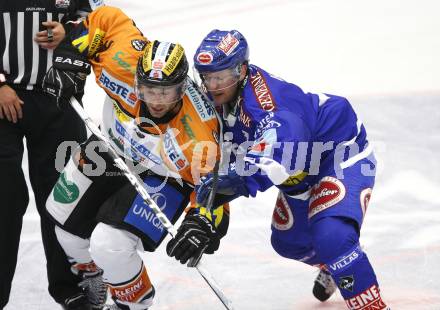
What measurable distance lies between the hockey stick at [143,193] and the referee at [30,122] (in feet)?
0.68

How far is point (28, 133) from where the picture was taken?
171 inches

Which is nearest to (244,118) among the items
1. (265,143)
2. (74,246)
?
(265,143)

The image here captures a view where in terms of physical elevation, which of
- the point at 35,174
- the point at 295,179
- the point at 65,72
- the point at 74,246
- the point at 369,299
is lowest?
the point at 74,246

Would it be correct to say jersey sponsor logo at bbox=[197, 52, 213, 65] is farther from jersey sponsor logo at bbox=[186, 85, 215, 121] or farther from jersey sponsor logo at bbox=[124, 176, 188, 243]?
jersey sponsor logo at bbox=[124, 176, 188, 243]

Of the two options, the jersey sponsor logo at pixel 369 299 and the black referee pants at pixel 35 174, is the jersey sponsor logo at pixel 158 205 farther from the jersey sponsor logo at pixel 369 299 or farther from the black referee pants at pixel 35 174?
the jersey sponsor logo at pixel 369 299

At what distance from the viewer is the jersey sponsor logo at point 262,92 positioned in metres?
3.67

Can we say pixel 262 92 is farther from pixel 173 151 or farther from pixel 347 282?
pixel 347 282

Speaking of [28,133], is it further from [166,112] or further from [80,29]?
[166,112]

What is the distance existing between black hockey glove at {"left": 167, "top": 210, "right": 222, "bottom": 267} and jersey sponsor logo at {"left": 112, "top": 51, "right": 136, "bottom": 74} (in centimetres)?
68

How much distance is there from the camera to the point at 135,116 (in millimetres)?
3967

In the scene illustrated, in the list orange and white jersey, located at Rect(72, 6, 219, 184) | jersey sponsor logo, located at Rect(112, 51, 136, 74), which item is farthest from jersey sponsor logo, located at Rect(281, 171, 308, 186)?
jersey sponsor logo, located at Rect(112, 51, 136, 74)

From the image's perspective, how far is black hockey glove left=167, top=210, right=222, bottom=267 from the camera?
12.1 feet

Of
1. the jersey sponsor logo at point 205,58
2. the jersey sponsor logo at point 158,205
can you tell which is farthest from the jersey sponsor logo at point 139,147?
the jersey sponsor logo at point 205,58

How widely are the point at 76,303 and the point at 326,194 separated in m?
1.30
